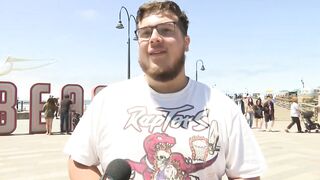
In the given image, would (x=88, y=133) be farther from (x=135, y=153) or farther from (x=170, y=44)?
(x=170, y=44)

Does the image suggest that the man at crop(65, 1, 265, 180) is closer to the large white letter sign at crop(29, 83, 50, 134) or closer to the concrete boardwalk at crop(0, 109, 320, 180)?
the concrete boardwalk at crop(0, 109, 320, 180)

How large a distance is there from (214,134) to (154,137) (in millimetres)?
312

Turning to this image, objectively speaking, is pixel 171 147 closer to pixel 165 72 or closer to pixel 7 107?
pixel 165 72

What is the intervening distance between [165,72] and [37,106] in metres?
15.6

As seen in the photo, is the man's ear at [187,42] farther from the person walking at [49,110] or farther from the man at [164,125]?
the person walking at [49,110]

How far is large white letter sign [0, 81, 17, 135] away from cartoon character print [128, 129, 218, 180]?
49.7 ft

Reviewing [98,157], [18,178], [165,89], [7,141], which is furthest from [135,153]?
[7,141]

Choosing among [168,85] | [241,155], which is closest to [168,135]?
[168,85]

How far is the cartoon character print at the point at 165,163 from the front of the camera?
1913mm

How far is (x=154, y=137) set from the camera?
1985 millimetres

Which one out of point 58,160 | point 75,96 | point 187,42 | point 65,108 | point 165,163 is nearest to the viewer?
point 165,163

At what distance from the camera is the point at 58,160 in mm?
9664

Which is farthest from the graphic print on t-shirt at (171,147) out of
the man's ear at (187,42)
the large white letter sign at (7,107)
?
the large white letter sign at (7,107)

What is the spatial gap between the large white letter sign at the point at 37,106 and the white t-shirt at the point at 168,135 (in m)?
15.2
